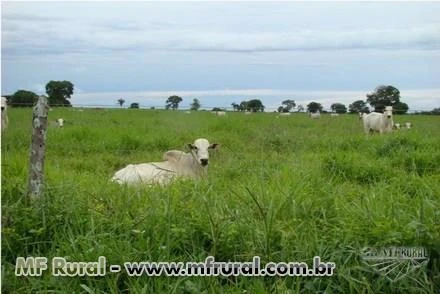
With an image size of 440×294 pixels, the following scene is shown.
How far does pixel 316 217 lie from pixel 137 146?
397cm

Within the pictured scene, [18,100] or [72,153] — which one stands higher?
[18,100]

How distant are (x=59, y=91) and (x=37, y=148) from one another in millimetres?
1154

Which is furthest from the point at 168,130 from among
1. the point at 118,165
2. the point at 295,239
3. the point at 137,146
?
the point at 295,239

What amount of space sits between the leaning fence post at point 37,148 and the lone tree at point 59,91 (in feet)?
3.14

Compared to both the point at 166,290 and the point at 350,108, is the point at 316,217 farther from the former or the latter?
the point at 350,108

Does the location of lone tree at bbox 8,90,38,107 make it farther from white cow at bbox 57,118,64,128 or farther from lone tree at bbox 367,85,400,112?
lone tree at bbox 367,85,400,112

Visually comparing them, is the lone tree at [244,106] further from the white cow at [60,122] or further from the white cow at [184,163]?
the white cow at [60,122]

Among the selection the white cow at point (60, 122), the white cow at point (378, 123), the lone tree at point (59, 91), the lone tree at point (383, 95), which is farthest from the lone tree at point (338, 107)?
the white cow at point (378, 123)

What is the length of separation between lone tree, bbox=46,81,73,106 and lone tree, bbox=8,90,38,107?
0.62ft

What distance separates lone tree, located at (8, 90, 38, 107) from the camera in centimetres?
391

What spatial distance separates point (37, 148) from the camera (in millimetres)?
3248

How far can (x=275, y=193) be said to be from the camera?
348cm

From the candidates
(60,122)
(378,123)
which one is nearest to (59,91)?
(60,122)

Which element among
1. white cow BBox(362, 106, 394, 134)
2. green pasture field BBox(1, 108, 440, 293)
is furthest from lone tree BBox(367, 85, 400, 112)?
white cow BBox(362, 106, 394, 134)
